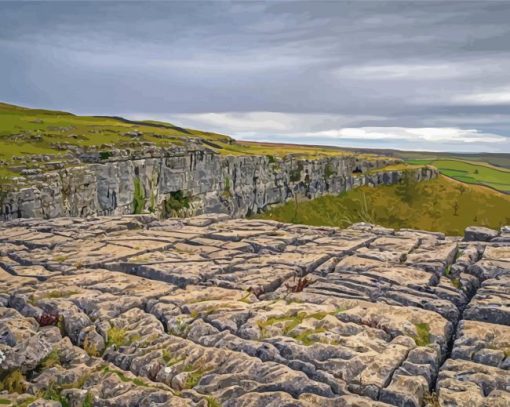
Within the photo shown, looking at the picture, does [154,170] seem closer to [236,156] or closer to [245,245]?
[236,156]

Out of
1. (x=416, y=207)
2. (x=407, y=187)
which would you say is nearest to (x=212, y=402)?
(x=416, y=207)

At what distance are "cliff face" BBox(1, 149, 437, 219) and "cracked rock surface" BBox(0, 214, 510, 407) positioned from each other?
3071 centimetres

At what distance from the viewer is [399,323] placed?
14.6m

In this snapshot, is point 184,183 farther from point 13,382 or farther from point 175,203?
point 13,382

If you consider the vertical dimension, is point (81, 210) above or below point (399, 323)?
below

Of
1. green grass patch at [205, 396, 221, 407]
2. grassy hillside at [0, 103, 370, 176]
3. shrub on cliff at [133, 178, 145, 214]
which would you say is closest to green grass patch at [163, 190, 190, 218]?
shrub on cliff at [133, 178, 145, 214]

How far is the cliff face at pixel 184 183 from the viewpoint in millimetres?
52984

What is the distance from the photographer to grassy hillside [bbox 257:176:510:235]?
5044 inches

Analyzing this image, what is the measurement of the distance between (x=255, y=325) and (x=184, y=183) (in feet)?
259

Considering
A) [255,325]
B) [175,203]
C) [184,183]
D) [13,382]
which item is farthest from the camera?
[184,183]

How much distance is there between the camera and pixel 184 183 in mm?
92312

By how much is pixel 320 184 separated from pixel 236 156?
3676 centimetres

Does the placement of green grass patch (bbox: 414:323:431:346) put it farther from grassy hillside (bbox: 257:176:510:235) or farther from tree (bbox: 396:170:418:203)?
tree (bbox: 396:170:418:203)

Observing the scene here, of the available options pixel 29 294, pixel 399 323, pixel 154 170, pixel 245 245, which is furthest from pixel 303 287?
pixel 154 170
